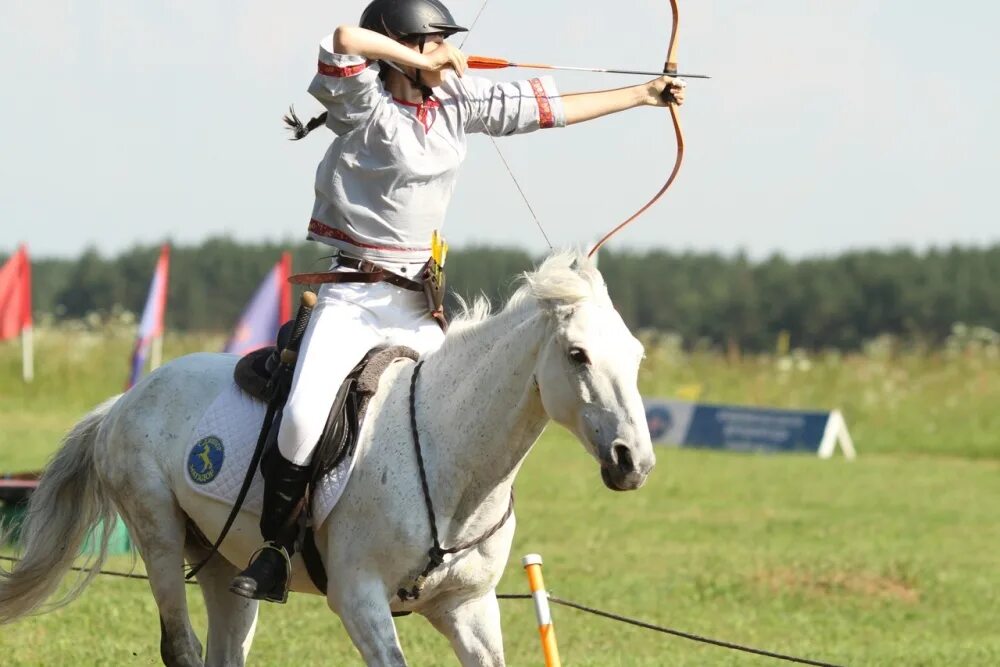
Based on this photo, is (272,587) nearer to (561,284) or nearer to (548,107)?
(561,284)

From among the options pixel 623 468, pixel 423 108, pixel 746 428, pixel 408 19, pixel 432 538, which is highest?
pixel 408 19

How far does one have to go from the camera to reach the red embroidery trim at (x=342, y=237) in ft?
19.9

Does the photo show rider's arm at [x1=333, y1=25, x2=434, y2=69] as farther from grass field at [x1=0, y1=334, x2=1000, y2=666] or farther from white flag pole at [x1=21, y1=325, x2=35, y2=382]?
white flag pole at [x1=21, y1=325, x2=35, y2=382]

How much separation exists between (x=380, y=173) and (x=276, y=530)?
1349 millimetres

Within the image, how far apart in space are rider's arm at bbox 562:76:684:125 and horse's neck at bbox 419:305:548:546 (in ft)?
3.25

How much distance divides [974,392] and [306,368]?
2657 cm

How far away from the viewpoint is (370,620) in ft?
18.5

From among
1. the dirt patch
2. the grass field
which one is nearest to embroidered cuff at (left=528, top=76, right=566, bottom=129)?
the grass field

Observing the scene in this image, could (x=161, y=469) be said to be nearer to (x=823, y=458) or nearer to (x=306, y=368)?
(x=306, y=368)

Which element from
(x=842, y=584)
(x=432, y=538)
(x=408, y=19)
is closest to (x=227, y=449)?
(x=432, y=538)

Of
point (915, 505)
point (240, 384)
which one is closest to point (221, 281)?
point (915, 505)

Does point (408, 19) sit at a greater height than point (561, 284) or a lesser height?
greater

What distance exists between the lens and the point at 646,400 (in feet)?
88.2

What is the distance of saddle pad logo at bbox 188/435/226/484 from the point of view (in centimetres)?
630
